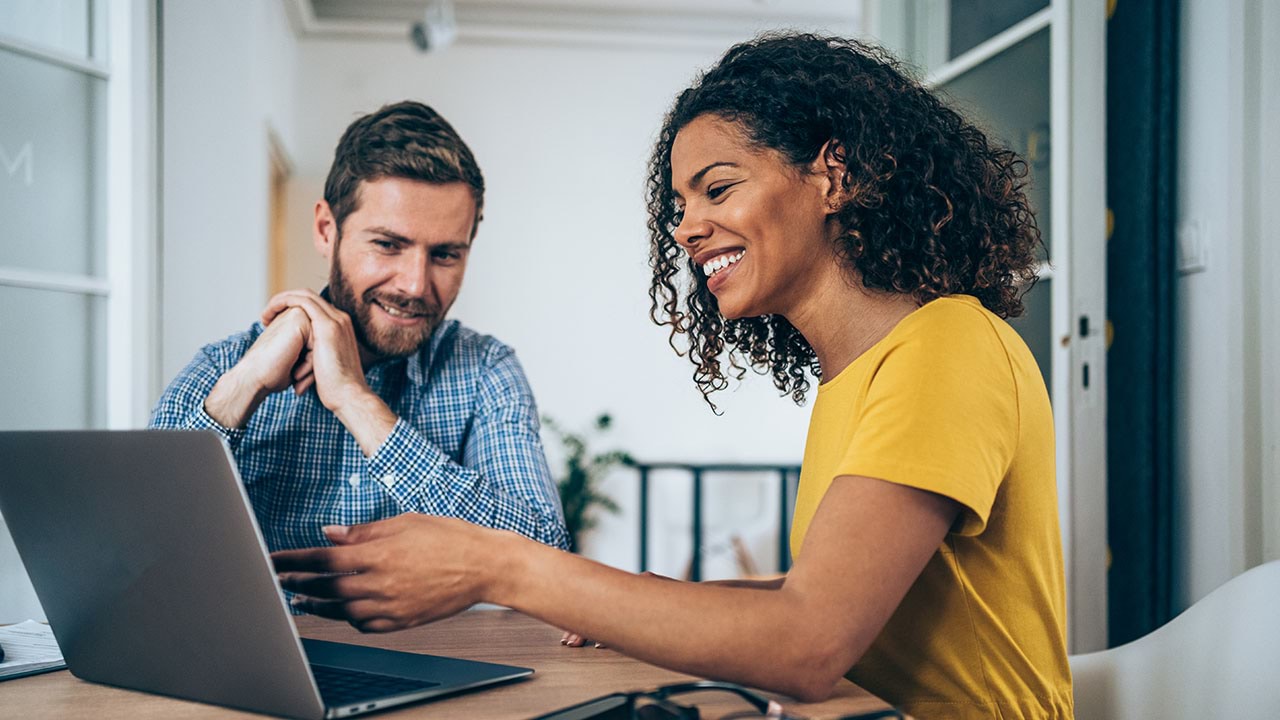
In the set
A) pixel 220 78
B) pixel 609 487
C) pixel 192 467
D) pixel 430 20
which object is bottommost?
pixel 609 487

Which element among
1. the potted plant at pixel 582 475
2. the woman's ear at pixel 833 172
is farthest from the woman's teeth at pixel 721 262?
the potted plant at pixel 582 475

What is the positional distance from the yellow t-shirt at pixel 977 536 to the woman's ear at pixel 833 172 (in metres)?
0.19

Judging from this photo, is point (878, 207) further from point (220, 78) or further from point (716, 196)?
point (220, 78)

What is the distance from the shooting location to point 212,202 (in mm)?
2719

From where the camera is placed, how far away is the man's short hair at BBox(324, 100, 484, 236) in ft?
5.42

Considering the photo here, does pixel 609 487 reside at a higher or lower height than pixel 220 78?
lower

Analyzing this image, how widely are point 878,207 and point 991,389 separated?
29cm

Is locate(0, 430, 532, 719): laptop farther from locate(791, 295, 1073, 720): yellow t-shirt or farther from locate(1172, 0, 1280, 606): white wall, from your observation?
locate(1172, 0, 1280, 606): white wall

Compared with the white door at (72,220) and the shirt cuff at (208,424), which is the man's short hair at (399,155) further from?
the white door at (72,220)

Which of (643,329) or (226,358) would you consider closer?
(226,358)

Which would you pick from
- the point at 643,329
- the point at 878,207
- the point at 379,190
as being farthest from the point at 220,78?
the point at 643,329

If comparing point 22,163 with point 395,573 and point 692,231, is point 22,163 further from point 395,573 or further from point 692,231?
point 395,573

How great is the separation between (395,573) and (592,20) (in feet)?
16.9

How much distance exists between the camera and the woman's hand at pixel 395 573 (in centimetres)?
78
